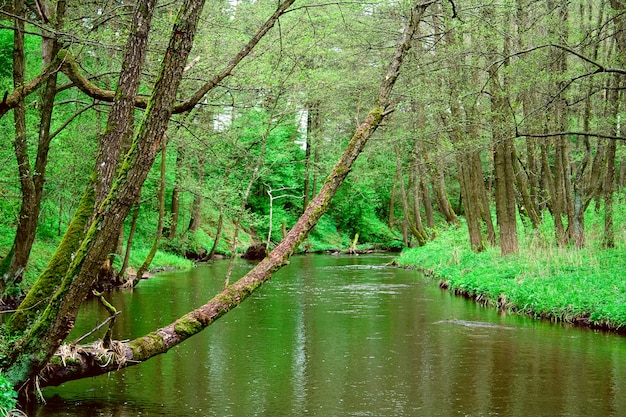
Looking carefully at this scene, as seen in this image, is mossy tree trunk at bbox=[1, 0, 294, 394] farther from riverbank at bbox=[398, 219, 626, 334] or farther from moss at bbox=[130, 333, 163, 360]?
riverbank at bbox=[398, 219, 626, 334]

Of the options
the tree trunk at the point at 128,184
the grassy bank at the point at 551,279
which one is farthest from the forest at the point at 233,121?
the grassy bank at the point at 551,279

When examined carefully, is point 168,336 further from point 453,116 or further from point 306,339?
point 453,116

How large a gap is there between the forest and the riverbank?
55 centimetres

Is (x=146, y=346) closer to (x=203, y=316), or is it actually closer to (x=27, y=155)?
(x=203, y=316)

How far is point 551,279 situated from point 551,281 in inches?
3.5

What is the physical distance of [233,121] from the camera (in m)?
23.7

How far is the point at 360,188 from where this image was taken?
1550 inches

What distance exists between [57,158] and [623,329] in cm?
1208

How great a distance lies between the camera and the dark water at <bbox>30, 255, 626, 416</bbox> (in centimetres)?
715

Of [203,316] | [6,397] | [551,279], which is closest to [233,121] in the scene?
[551,279]

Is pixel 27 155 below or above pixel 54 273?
above

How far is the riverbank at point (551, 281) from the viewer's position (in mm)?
11414

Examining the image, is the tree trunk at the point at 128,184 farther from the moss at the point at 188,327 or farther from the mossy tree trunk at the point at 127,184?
the moss at the point at 188,327

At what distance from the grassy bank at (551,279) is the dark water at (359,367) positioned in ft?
1.45
